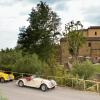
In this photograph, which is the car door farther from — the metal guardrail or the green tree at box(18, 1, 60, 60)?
the green tree at box(18, 1, 60, 60)

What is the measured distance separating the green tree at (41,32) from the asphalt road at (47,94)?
1130 centimetres

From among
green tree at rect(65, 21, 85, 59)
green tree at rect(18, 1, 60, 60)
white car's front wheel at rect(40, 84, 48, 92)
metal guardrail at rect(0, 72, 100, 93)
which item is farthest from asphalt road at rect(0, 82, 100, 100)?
green tree at rect(65, 21, 85, 59)

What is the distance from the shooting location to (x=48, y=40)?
32.8m

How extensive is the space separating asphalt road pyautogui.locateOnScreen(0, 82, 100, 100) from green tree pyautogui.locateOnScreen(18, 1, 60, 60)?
11.3 meters

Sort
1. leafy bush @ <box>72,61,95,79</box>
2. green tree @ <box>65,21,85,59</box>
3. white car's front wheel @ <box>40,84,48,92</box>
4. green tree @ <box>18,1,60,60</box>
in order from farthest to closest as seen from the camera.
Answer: green tree @ <box>65,21,85,59</box> → green tree @ <box>18,1,60,60</box> → leafy bush @ <box>72,61,95,79</box> → white car's front wheel @ <box>40,84,48,92</box>

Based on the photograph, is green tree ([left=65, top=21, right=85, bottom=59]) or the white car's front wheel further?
green tree ([left=65, top=21, right=85, bottom=59])

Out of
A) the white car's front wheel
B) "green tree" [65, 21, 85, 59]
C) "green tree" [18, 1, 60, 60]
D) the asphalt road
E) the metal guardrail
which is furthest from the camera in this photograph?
"green tree" [65, 21, 85, 59]

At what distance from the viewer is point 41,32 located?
32.5m

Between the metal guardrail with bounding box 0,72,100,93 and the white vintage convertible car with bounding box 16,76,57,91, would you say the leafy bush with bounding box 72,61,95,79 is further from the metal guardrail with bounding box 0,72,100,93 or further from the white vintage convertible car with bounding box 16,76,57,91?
the white vintage convertible car with bounding box 16,76,57,91

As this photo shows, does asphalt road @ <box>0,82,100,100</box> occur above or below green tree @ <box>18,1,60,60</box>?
below

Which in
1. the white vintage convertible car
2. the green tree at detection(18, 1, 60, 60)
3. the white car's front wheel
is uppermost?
the green tree at detection(18, 1, 60, 60)

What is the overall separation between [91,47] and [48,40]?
41956 millimetres

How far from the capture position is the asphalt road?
18547mm

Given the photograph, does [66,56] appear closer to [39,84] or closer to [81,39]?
[81,39]
